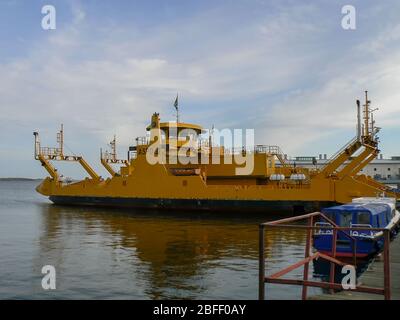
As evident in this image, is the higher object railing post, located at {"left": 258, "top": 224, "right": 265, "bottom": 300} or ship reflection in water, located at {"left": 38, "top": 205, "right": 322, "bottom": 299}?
railing post, located at {"left": 258, "top": 224, "right": 265, "bottom": 300}

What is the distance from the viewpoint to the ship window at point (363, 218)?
47.9 feet

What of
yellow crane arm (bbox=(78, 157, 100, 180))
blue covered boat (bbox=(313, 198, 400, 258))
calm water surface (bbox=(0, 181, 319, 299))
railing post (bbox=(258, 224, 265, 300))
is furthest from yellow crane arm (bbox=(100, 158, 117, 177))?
railing post (bbox=(258, 224, 265, 300))

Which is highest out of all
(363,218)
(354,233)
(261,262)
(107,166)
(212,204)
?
(107,166)

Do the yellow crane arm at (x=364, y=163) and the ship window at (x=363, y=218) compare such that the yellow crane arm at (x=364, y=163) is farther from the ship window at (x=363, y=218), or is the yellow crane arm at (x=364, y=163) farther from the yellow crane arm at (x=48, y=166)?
the yellow crane arm at (x=48, y=166)

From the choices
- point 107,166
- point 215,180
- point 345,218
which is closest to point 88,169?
point 107,166

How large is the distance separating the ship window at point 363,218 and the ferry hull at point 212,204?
12.3m

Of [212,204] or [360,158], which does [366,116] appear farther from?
[212,204]

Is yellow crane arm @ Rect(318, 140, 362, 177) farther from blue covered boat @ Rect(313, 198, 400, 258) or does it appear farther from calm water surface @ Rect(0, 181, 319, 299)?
blue covered boat @ Rect(313, 198, 400, 258)

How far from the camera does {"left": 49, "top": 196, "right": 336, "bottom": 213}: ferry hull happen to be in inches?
1078

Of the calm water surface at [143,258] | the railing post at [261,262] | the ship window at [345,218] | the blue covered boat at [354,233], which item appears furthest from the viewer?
the ship window at [345,218]

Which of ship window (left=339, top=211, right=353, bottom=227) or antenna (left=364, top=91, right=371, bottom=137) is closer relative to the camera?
ship window (left=339, top=211, right=353, bottom=227)

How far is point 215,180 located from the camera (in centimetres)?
3169

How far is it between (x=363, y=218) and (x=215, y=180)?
1761 cm

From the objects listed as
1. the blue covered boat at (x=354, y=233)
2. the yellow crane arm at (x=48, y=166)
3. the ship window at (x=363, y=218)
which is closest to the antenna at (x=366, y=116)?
the blue covered boat at (x=354, y=233)
